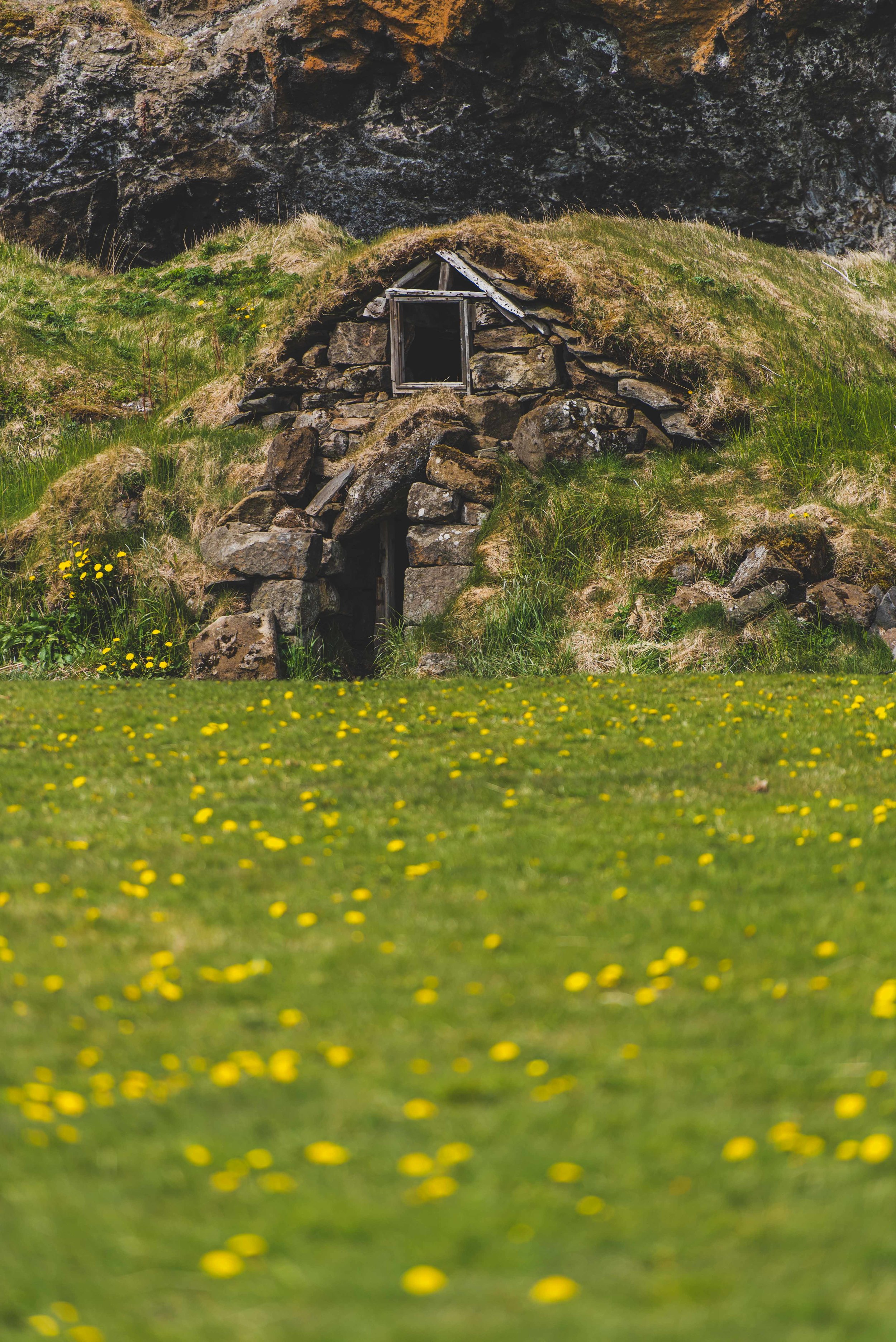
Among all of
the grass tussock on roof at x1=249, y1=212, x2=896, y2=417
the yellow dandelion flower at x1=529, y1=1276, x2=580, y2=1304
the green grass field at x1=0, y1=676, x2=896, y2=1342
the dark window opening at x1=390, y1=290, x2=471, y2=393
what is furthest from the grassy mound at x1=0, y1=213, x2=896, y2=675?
the yellow dandelion flower at x1=529, y1=1276, x2=580, y2=1304

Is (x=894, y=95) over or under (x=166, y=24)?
under

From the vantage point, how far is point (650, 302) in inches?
525

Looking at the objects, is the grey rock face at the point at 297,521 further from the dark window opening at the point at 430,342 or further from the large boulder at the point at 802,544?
the large boulder at the point at 802,544

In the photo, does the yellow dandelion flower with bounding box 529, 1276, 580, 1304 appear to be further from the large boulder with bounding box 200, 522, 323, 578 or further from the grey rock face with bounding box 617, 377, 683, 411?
the grey rock face with bounding box 617, 377, 683, 411

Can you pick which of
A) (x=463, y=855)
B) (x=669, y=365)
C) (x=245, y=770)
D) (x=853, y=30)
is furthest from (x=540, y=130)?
(x=463, y=855)

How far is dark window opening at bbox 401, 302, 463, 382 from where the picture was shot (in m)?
14.5

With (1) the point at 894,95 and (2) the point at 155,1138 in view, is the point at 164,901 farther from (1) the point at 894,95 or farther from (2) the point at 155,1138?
(1) the point at 894,95

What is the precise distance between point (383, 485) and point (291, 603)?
1.90m

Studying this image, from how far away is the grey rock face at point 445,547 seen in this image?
38.7 feet

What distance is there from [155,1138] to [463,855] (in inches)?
98.7

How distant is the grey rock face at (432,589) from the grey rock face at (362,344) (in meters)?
3.34

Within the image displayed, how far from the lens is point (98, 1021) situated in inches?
138

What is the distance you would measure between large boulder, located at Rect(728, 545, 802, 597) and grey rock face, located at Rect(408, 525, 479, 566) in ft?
9.93

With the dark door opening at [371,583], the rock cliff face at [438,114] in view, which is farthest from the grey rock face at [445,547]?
the rock cliff face at [438,114]
